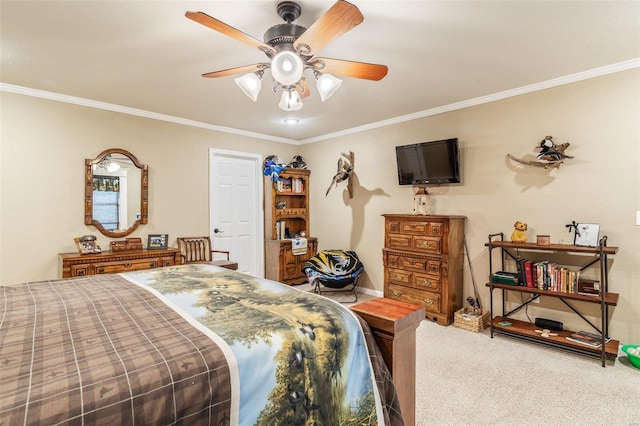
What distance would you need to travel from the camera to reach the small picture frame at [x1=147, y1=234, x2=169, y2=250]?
4.07 m

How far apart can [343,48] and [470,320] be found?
9.61ft

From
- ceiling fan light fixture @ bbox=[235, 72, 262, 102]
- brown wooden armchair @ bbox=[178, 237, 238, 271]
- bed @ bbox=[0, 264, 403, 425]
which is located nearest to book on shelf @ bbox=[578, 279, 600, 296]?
bed @ bbox=[0, 264, 403, 425]

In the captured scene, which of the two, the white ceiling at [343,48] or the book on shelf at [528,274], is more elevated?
the white ceiling at [343,48]

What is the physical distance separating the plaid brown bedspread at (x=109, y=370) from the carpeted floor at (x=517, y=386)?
157cm

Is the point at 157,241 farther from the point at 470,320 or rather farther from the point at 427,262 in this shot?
the point at 470,320

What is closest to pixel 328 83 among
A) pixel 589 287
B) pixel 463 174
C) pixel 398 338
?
pixel 398 338

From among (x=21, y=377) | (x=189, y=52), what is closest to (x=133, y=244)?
(x=189, y=52)

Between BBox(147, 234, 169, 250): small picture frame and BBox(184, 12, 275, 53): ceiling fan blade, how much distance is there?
9.88 feet

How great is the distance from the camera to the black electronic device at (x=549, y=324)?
3148mm

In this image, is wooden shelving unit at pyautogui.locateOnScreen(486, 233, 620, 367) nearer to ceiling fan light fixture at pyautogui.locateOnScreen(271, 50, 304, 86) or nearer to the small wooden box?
the small wooden box

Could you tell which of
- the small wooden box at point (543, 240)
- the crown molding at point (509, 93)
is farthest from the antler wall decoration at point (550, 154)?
the small wooden box at point (543, 240)

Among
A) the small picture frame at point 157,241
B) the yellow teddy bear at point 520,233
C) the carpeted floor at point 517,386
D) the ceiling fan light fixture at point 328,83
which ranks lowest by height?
the carpeted floor at point 517,386

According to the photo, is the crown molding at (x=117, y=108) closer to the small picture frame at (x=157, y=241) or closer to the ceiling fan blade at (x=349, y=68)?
the small picture frame at (x=157, y=241)

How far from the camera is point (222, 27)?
1730 millimetres
